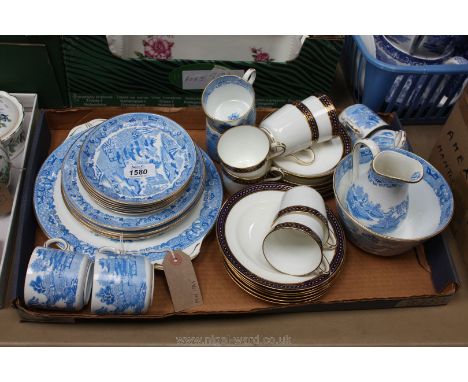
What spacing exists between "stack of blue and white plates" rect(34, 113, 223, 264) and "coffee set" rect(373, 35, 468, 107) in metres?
0.58

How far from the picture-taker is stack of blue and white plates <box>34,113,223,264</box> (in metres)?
1.08

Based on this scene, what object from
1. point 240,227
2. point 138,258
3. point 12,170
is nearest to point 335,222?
point 240,227

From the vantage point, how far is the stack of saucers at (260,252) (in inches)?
40.8

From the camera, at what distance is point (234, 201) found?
115 centimetres

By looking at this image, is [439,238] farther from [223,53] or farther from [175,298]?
[223,53]

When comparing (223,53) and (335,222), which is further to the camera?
(223,53)

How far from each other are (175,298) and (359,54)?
847mm

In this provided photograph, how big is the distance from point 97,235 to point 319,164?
544 mm

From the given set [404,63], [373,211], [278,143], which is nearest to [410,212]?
[373,211]

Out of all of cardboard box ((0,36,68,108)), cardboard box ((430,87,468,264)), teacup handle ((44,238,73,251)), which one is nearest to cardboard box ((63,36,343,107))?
cardboard box ((0,36,68,108))

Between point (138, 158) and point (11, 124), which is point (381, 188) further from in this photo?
point (11, 124)

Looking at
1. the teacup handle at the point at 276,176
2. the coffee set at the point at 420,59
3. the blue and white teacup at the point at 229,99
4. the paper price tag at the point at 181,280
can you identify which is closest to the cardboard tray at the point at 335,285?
the paper price tag at the point at 181,280

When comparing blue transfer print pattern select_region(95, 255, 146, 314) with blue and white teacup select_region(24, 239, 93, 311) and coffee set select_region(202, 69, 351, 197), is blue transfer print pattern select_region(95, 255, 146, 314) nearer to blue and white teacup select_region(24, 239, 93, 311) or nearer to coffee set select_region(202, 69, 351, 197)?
blue and white teacup select_region(24, 239, 93, 311)

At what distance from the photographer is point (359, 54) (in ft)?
4.63
